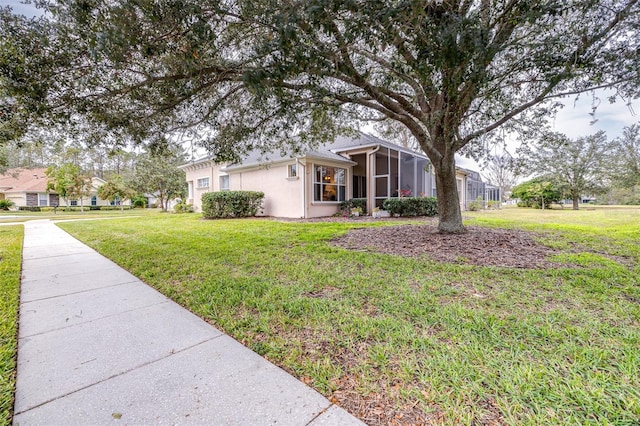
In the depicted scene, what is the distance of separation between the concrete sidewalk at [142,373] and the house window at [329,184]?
409 inches

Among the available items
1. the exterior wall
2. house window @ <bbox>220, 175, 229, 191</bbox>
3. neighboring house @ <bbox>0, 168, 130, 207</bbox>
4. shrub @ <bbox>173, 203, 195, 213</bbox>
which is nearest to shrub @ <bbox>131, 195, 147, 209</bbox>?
neighboring house @ <bbox>0, 168, 130, 207</bbox>

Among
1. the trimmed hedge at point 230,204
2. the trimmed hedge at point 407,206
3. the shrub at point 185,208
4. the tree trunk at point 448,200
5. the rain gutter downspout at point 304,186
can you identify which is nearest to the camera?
the tree trunk at point 448,200

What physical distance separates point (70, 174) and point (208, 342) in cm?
2921

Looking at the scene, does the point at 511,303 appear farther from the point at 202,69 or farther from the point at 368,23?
the point at 202,69

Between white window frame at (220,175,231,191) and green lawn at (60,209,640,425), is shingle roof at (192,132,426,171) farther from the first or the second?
green lawn at (60,209,640,425)

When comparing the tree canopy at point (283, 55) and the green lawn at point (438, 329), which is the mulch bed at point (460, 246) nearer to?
the green lawn at point (438, 329)

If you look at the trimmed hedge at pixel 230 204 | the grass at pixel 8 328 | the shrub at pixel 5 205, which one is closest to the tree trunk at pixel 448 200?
the grass at pixel 8 328

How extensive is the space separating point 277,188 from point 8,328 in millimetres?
11785

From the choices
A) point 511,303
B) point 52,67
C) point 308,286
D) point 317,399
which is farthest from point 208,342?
point 52,67

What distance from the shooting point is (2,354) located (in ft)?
7.50

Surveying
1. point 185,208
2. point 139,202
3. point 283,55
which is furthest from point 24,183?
point 283,55

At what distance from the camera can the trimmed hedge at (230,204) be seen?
1393 centimetres

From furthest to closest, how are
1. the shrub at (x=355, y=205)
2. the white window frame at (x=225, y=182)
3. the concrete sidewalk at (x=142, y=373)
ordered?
the white window frame at (x=225, y=182) < the shrub at (x=355, y=205) < the concrete sidewalk at (x=142, y=373)

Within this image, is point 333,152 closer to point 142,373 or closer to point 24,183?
point 142,373
